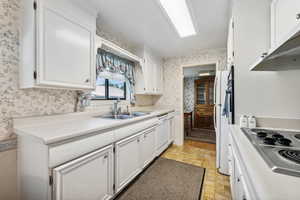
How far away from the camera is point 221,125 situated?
2.23m

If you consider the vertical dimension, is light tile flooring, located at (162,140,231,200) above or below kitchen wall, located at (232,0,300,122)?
below

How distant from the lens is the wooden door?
5473 millimetres

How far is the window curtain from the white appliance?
168 centimetres

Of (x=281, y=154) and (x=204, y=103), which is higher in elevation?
(x=204, y=103)

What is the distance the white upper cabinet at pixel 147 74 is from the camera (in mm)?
2875

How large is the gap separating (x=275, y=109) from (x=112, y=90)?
7.50 feet

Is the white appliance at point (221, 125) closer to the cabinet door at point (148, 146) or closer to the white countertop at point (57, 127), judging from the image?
the cabinet door at point (148, 146)

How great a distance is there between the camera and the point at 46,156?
91 cm

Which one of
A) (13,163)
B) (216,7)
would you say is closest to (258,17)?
(216,7)

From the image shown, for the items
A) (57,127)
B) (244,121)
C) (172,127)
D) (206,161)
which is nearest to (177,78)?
(172,127)

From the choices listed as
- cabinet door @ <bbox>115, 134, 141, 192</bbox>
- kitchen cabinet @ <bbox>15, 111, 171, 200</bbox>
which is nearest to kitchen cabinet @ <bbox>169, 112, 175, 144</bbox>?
cabinet door @ <bbox>115, 134, 141, 192</bbox>

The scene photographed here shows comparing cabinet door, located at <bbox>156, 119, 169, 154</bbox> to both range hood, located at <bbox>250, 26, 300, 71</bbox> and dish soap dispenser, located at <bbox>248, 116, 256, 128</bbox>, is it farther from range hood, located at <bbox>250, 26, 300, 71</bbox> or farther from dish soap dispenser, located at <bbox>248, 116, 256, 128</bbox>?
range hood, located at <bbox>250, 26, 300, 71</bbox>

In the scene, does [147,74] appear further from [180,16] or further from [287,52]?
[287,52]

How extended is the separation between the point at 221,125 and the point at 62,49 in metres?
2.44
